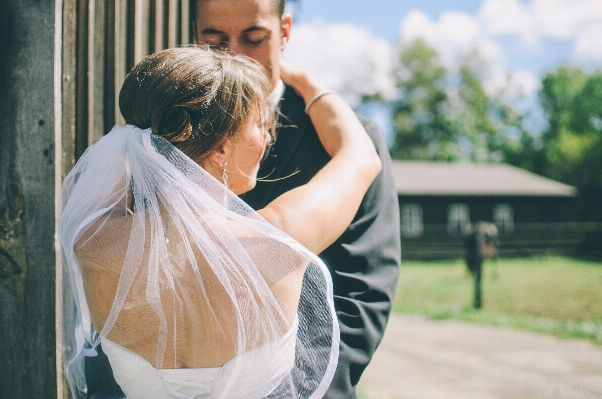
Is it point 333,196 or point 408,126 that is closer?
point 333,196

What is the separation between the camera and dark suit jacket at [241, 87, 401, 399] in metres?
1.76

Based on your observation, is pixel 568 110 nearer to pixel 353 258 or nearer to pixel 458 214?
pixel 458 214

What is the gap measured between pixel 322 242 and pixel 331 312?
197mm

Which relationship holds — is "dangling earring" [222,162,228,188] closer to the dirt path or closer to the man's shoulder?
the man's shoulder

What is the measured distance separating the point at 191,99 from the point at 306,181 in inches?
26.8

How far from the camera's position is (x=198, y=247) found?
141 cm

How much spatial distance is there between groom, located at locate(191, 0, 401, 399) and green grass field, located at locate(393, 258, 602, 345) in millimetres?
7094

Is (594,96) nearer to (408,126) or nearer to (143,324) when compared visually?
Answer: (408,126)

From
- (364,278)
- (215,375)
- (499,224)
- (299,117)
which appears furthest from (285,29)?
(499,224)

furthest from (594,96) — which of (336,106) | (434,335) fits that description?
(336,106)

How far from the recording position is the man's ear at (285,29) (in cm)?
232

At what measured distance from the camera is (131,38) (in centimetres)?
228

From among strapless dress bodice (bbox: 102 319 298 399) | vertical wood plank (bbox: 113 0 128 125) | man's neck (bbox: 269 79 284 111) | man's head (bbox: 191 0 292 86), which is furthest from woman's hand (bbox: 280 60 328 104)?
strapless dress bodice (bbox: 102 319 298 399)

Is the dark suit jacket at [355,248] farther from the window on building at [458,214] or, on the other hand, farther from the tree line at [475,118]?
the tree line at [475,118]
